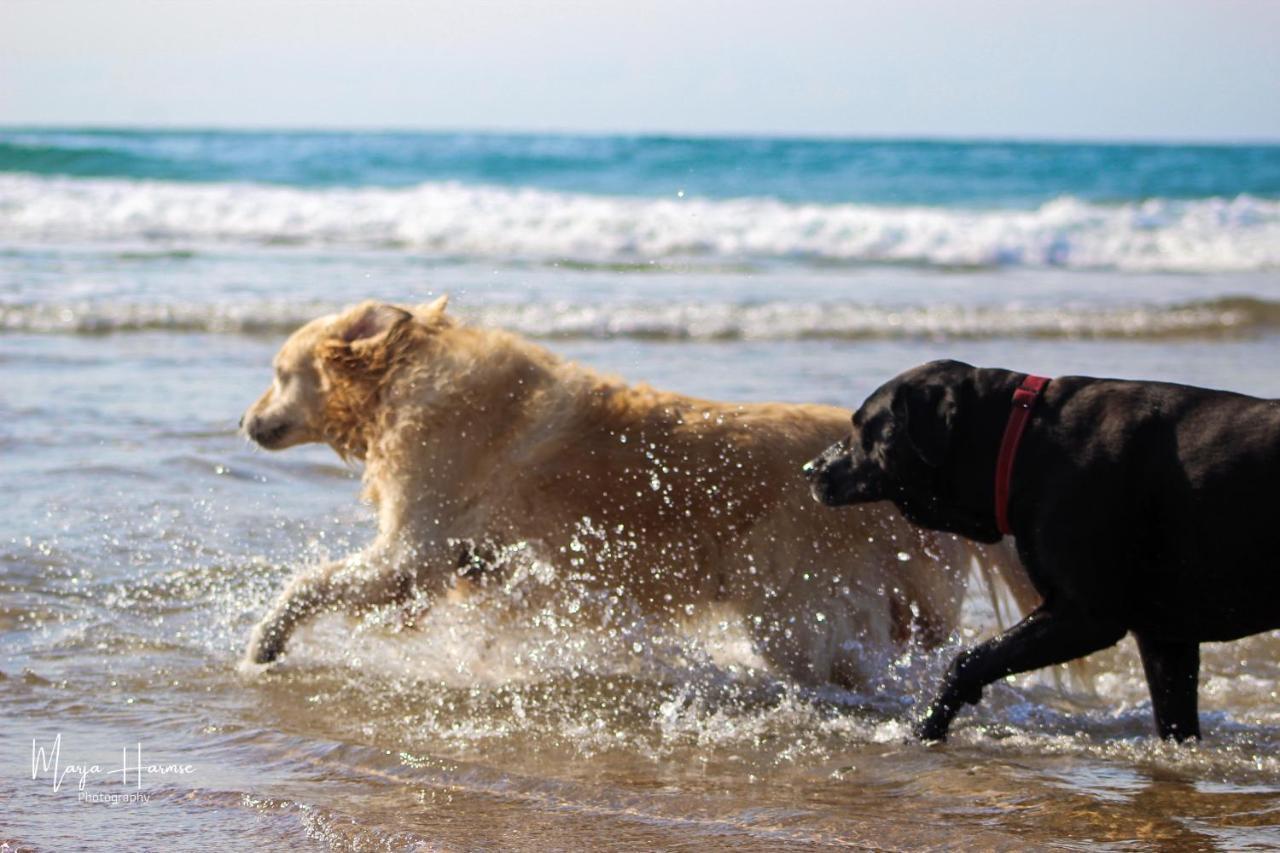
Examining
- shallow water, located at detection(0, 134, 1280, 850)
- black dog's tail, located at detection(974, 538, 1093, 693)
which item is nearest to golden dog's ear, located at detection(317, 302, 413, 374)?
shallow water, located at detection(0, 134, 1280, 850)

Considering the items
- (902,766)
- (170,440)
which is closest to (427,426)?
(902,766)

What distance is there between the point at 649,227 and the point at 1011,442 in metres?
16.9

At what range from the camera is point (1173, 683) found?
409cm

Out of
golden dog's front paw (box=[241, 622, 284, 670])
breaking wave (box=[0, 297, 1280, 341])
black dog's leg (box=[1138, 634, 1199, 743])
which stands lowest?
golden dog's front paw (box=[241, 622, 284, 670])

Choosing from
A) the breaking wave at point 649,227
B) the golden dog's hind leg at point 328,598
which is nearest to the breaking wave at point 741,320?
the breaking wave at point 649,227

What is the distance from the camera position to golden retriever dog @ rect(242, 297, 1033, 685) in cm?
454

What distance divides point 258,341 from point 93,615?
6.02 meters

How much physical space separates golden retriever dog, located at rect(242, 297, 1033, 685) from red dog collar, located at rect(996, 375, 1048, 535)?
2.53ft

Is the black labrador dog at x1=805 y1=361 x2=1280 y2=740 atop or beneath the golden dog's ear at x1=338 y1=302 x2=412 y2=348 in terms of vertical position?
beneath

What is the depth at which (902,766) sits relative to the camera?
12.8ft

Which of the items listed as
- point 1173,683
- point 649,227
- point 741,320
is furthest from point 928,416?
point 649,227

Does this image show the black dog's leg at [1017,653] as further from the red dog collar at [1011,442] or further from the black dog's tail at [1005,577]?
the black dog's tail at [1005,577]

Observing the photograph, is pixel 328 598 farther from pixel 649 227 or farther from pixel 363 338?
pixel 649 227

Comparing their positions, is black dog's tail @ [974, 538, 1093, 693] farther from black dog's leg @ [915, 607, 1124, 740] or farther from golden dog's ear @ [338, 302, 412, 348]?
golden dog's ear @ [338, 302, 412, 348]
